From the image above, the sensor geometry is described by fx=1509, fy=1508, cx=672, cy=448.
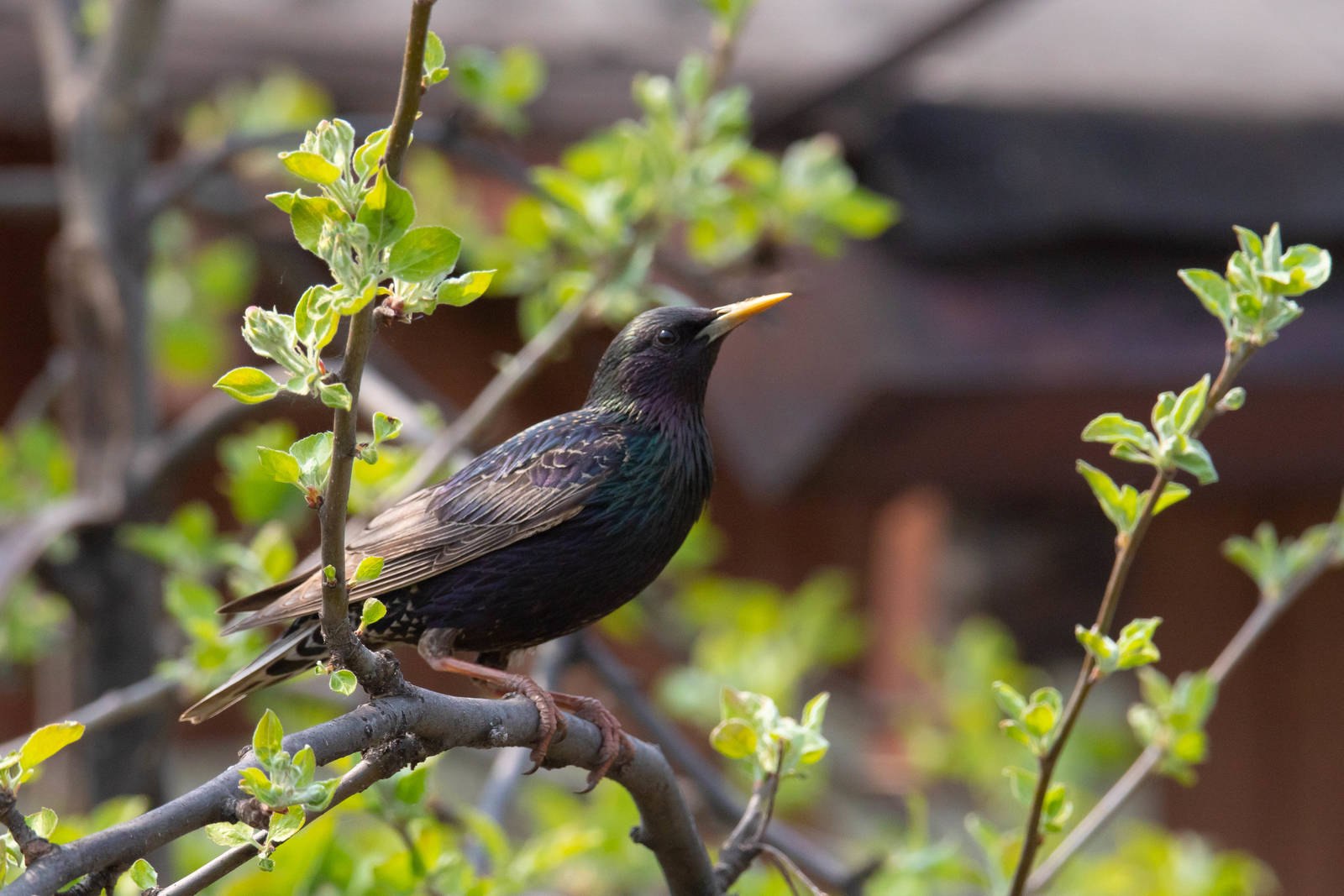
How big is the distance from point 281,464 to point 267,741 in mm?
204

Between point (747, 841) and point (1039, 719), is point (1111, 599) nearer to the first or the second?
point (1039, 719)

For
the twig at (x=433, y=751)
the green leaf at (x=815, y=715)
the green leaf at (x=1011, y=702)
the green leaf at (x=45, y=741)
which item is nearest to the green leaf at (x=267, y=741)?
the twig at (x=433, y=751)

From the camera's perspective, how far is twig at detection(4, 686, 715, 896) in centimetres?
93

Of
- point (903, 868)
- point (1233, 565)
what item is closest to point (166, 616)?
point (903, 868)

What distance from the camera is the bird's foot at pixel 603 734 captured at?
145 cm

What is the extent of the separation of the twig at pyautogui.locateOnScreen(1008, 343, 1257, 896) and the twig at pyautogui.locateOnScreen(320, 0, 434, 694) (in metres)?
0.66

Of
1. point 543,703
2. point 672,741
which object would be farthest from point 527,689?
point 672,741

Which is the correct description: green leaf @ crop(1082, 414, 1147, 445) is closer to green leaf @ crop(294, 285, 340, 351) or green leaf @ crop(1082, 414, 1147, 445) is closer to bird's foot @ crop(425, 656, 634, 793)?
bird's foot @ crop(425, 656, 634, 793)

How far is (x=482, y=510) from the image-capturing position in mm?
1760

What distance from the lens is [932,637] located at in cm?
422

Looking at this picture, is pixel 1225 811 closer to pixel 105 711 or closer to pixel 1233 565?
pixel 1233 565

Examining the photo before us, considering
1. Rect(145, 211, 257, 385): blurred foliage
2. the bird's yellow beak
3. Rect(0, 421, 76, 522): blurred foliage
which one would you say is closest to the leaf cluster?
the bird's yellow beak

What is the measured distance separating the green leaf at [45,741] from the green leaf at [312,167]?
1.34ft

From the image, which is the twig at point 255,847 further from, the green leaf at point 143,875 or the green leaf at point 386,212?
the green leaf at point 386,212
